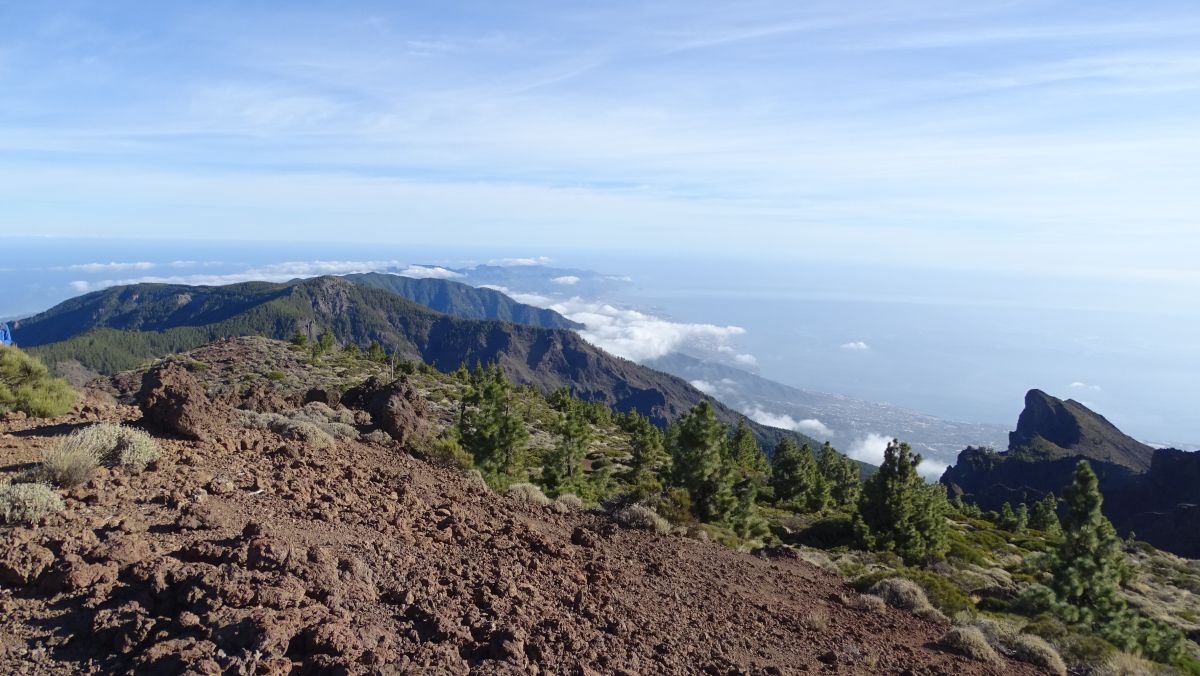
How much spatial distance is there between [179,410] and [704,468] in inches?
742

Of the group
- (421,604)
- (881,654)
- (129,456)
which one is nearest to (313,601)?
(421,604)

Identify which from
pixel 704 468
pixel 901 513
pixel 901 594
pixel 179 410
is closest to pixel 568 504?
pixel 901 594

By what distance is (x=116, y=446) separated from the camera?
941cm

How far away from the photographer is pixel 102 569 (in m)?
5.78

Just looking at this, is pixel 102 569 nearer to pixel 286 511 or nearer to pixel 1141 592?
pixel 286 511

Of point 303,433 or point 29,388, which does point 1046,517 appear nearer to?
point 303,433

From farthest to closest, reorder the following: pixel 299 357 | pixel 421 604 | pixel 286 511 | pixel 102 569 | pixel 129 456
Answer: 1. pixel 299 357
2. pixel 129 456
3. pixel 286 511
4. pixel 421 604
5. pixel 102 569

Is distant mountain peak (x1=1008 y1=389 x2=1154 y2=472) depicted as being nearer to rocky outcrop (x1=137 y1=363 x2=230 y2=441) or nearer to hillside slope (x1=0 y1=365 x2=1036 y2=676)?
hillside slope (x1=0 y1=365 x2=1036 y2=676)

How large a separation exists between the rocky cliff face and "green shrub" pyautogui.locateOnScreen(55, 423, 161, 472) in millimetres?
81588

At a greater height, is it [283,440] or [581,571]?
[283,440]

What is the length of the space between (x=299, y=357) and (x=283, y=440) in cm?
5961

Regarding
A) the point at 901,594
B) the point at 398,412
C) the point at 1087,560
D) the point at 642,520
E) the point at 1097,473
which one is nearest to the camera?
the point at 901,594

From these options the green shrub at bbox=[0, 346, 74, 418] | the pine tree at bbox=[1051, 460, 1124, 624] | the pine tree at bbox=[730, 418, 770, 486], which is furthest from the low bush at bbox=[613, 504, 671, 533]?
the pine tree at bbox=[730, 418, 770, 486]

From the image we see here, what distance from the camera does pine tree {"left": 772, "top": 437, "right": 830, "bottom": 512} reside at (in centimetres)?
4419
